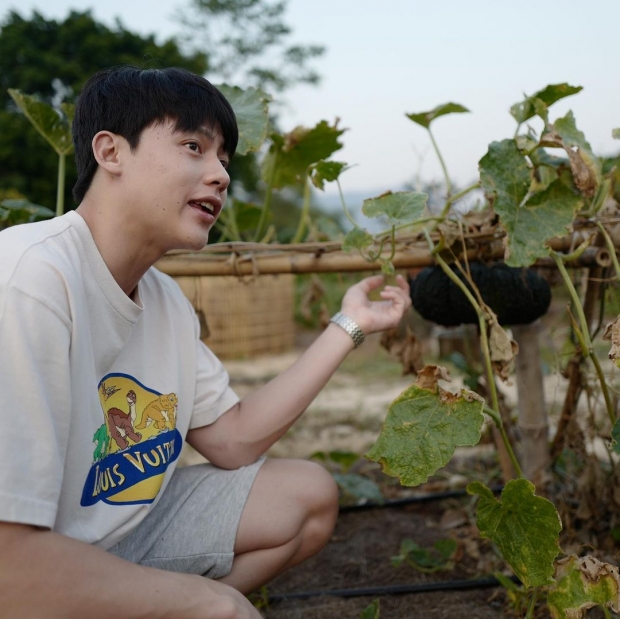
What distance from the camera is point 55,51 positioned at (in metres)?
8.77

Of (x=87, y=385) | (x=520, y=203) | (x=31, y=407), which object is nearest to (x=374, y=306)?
(x=520, y=203)

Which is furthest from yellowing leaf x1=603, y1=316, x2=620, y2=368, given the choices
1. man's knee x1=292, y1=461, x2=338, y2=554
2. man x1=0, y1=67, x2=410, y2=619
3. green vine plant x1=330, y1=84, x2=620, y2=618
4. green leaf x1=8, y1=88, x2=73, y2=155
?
green leaf x1=8, y1=88, x2=73, y2=155

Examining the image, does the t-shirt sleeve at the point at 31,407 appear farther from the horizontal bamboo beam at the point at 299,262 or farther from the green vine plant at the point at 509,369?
the horizontal bamboo beam at the point at 299,262

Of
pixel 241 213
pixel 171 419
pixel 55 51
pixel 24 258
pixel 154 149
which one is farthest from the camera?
pixel 55 51

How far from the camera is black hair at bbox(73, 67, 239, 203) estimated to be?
0.90m

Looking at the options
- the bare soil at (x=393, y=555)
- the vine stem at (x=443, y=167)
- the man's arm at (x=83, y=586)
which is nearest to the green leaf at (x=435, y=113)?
the vine stem at (x=443, y=167)

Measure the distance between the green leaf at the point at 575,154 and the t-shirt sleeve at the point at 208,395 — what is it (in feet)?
1.99

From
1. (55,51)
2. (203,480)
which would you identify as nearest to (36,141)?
(55,51)

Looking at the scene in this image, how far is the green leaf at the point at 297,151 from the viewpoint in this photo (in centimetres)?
136

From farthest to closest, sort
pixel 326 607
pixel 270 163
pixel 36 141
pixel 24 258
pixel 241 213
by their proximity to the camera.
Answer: pixel 36 141 < pixel 241 213 < pixel 270 163 < pixel 326 607 < pixel 24 258

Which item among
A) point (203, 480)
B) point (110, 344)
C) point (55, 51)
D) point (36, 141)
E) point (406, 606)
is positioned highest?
point (55, 51)

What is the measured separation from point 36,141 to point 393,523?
24.2ft

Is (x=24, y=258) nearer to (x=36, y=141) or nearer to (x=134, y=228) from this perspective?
(x=134, y=228)

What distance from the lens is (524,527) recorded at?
3.05 ft
